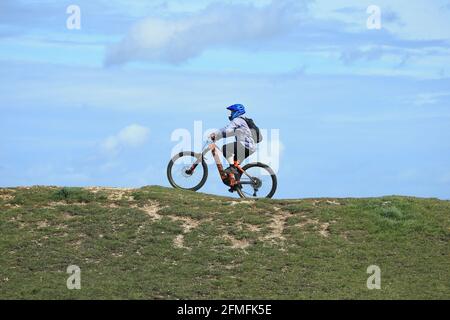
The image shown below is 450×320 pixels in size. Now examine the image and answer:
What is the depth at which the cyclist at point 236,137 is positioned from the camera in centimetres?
2534

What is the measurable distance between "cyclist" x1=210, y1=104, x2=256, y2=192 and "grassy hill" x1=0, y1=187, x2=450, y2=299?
142 centimetres

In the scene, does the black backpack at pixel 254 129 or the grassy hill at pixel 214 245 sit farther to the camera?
the black backpack at pixel 254 129

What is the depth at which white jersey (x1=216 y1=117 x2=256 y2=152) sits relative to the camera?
25.3m

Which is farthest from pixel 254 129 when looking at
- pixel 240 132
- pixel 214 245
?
pixel 214 245

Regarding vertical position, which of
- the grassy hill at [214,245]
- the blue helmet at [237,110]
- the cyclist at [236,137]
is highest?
the blue helmet at [237,110]

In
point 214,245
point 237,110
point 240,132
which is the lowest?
point 214,245

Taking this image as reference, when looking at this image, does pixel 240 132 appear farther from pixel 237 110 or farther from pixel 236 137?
pixel 237 110

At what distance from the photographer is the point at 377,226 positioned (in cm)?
2377

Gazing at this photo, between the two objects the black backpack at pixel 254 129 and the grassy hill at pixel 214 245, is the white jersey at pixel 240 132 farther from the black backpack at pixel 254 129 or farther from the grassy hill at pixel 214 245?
the grassy hill at pixel 214 245

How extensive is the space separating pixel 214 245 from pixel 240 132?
4473 millimetres

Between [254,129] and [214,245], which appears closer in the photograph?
[214,245]

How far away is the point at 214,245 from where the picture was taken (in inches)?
880

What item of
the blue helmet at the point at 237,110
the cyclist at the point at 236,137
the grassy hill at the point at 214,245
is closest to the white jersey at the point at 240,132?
the cyclist at the point at 236,137

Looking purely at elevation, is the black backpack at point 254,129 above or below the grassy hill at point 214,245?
above
